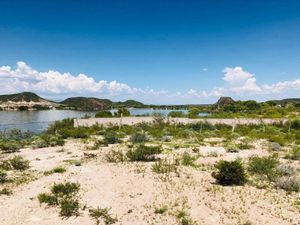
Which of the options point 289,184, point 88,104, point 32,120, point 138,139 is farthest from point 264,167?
point 88,104

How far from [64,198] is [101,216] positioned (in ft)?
4.99

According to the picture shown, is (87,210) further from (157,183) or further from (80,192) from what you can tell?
(157,183)

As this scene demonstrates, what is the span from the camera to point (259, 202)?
7.45 m

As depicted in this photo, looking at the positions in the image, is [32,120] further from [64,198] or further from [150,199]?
[150,199]

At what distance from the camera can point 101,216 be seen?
6.66 metres

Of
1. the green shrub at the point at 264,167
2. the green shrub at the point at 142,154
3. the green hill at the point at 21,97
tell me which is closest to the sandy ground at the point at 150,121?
the green shrub at the point at 142,154

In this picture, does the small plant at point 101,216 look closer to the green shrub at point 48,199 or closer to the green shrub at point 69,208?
the green shrub at point 69,208

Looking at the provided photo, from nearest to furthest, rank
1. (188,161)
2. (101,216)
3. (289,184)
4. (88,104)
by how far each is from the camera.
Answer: (101,216) → (289,184) → (188,161) → (88,104)

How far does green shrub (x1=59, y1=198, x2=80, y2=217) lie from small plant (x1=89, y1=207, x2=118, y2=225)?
1.38ft

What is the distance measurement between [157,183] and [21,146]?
13.0 m

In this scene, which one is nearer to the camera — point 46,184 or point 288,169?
point 46,184

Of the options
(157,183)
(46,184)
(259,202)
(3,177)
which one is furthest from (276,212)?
(3,177)

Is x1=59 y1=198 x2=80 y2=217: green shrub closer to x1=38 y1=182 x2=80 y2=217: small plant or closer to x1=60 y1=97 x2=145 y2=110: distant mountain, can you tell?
x1=38 y1=182 x2=80 y2=217: small plant

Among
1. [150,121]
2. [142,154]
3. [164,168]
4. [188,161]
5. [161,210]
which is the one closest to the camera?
[161,210]
